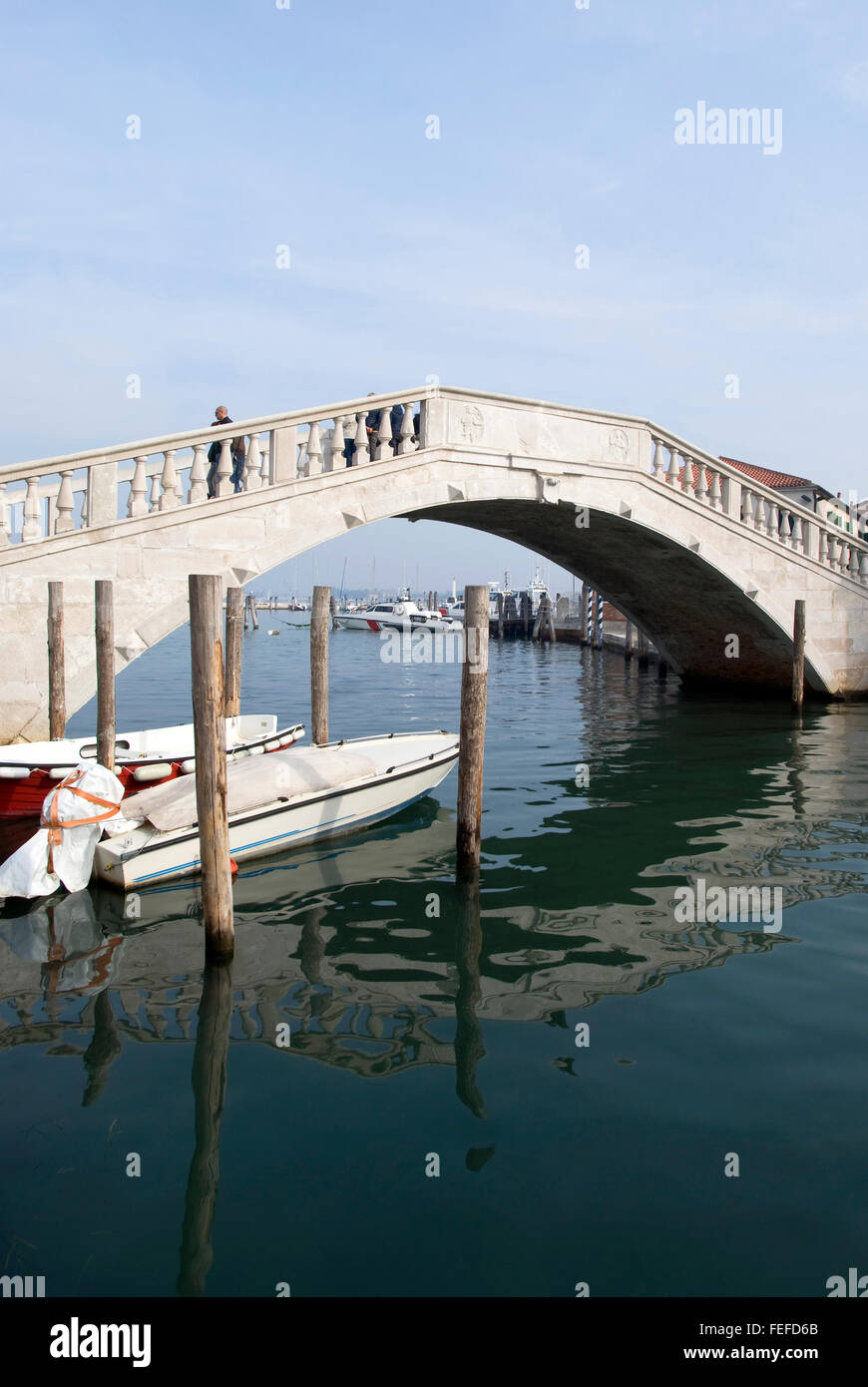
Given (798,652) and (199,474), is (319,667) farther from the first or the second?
(798,652)

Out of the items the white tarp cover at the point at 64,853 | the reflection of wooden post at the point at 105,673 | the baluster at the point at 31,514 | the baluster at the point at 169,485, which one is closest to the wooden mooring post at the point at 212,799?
the white tarp cover at the point at 64,853

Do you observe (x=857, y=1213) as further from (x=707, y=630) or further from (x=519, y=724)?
(x=707, y=630)

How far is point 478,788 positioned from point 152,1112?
3.41 meters

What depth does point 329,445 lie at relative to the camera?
11312 mm

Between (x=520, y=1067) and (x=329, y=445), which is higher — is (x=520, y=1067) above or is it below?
below

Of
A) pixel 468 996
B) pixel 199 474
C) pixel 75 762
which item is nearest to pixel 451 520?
pixel 199 474

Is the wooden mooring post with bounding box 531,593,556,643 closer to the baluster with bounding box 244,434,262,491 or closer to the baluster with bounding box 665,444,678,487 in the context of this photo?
the baluster with bounding box 665,444,678,487

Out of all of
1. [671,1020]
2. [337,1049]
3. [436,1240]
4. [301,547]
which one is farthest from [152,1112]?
[301,547]

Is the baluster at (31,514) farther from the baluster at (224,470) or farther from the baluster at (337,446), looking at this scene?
the baluster at (337,446)

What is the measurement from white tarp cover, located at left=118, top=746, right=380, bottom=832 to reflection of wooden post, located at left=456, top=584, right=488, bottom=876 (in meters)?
1.54

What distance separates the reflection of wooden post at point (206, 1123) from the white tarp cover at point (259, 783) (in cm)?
192

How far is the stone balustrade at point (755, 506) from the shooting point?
14461 millimetres

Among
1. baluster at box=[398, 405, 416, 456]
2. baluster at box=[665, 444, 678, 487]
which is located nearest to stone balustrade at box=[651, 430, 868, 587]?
baluster at box=[665, 444, 678, 487]
